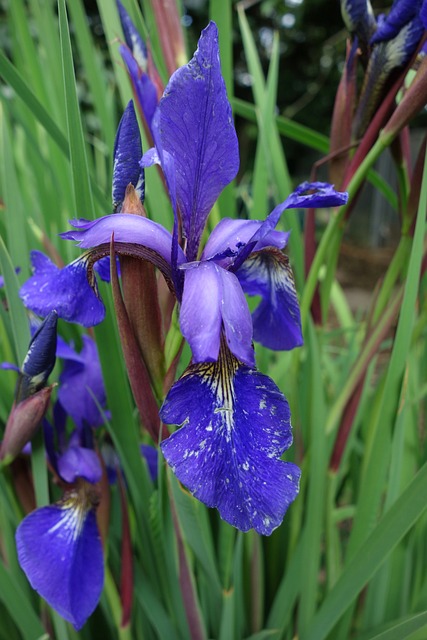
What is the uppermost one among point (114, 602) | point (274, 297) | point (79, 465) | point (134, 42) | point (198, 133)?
point (134, 42)

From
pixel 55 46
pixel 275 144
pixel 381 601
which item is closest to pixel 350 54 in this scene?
pixel 275 144

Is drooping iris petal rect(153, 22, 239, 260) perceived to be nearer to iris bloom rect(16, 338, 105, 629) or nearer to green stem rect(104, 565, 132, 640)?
iris bloom rect(16, 338, 105, 629)

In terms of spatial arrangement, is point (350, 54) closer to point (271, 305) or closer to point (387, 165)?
point (271, 305)

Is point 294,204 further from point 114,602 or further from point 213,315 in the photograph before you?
point 114,602

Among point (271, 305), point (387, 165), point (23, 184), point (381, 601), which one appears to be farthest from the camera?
point (387, 165)

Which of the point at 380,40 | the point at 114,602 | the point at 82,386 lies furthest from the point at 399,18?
the point at 114,602

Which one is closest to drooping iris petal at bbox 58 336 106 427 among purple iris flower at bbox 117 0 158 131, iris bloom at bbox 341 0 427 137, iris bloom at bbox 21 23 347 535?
iris bloom at bbox 21 23 347 535
